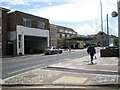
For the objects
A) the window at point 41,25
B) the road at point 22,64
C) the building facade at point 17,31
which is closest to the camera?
the road at point 22,64

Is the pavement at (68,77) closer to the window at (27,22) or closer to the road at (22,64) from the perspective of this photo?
the road at (22,64)

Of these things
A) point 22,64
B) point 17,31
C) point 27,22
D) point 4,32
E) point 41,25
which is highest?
point 27,22

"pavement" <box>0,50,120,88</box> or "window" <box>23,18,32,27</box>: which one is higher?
"window" <box>23,18,32,27</box>

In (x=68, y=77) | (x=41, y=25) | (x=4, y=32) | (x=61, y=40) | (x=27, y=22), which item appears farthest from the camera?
(x=61, y=40)

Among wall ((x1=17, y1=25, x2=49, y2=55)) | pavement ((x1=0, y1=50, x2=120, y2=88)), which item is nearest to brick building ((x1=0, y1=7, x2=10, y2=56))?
wall ((x1=17, y1=25, x2=49, y2=55))

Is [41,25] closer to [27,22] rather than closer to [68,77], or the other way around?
[27,22]

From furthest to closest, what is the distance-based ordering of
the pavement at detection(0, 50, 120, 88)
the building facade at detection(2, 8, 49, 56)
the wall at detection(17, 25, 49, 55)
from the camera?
1. the wall at detection(17, 25, 49, 55)
2. the building facade at detection(2, 8, 49, 56)
3. the pavement at detection(0, 50, 120, 88)

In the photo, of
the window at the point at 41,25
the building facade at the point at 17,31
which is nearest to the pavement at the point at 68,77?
the building facade at the point at 17,31

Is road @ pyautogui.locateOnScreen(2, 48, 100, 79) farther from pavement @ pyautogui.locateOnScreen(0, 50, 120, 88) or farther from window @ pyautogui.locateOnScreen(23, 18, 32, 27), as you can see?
window @ pyautogui.locateOnScreen(23, 18, 32, 27)

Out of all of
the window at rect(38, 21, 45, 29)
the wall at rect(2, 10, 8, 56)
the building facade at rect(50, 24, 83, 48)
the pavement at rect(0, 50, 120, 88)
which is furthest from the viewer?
the building facade at rect(50, 24, 83, 48)

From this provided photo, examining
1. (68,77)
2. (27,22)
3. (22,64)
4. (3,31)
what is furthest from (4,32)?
(68,77)

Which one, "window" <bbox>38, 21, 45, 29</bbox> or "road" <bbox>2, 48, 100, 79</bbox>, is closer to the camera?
"road" <bbox>2, 48, 100, 79</bbox>

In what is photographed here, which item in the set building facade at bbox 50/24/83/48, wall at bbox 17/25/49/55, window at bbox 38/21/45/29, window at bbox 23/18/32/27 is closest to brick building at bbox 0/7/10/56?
wall at bbox 17/25/49/55

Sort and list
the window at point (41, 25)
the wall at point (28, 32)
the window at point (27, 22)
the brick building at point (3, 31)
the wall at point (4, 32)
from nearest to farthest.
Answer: the brick building at point (3, 31) → the wall at point (4, 32) → the wall at point (28, 32) → the window at point (27, 22) → the window at point (41, 25)
